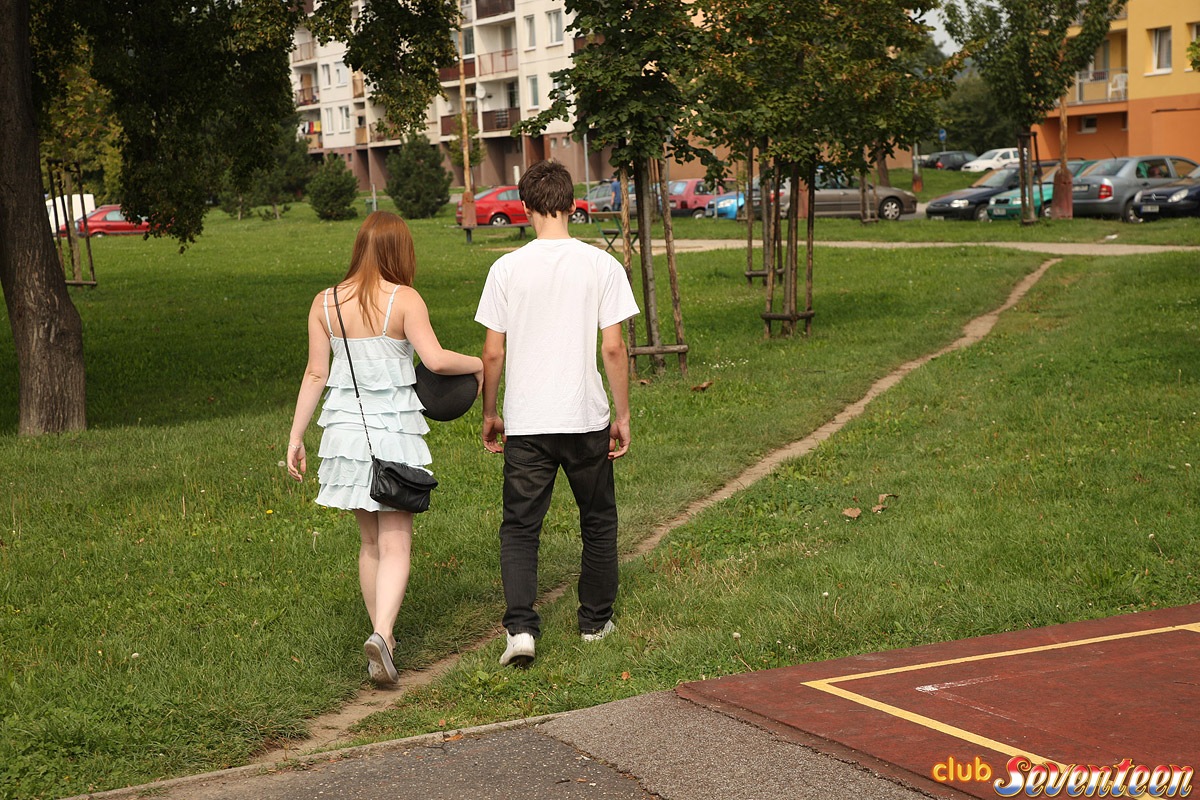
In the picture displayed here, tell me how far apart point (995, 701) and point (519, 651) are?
1.91 metres

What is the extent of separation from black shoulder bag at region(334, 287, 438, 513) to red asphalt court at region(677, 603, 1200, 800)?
1300 millimetres

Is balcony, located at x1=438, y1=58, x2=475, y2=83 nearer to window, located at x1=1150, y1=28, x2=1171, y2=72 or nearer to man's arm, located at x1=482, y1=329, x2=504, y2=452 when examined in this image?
window, located at x1=1150, y1=28, x2=1171, y2=72

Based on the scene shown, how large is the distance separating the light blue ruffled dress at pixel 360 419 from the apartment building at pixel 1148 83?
165ft

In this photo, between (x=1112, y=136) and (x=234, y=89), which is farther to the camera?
(x=1112, y=136)

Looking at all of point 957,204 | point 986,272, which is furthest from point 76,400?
point 957,204

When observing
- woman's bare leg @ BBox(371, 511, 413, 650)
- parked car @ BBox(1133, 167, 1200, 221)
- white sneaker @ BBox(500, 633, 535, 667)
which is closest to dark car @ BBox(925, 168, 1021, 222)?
parked car @ BBox(1133, 167, 1200, 221)

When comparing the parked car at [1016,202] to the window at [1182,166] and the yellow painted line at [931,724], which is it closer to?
the window at [1182,166]

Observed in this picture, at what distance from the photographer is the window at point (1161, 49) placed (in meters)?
53.1

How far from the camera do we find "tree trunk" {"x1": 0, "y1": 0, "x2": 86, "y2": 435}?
1144 cm

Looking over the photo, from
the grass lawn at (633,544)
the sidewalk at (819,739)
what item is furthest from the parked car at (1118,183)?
the sidewalk at (819,739)

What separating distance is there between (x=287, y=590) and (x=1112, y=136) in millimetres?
58085

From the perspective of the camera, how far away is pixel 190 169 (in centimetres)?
1460

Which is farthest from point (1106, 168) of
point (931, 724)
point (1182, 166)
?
point (931, 724)

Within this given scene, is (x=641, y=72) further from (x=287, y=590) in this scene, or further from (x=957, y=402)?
(x=287, y=590)
